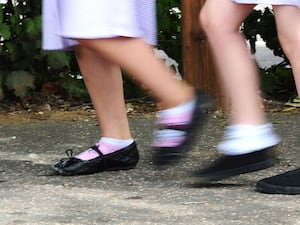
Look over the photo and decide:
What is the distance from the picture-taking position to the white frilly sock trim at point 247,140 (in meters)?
2.97

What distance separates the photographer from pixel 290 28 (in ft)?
9.98

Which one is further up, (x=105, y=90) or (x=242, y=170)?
(x=105, y=90)

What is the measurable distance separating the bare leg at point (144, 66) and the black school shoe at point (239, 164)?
26 centimetres

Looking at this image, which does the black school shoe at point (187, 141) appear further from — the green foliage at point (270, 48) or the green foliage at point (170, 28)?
the green foliage at point (270, 48)

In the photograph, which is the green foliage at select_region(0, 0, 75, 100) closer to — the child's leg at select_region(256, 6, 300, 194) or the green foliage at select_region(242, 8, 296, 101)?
the green foliage at select_region(242, 8, 296, 101)

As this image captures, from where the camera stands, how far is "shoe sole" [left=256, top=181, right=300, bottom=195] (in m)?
3.10

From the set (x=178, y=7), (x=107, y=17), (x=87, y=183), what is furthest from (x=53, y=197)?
(x=178, y=7)

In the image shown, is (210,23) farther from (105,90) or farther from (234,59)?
(105,90)

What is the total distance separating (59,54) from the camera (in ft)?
16.8

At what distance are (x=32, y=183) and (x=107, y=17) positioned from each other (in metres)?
0.82

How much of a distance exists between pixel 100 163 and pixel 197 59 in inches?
60.2

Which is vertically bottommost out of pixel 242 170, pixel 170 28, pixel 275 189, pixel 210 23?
pixel 275 189

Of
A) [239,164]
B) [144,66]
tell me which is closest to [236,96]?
[239,164]

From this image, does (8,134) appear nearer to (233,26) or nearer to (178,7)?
(178,7)
